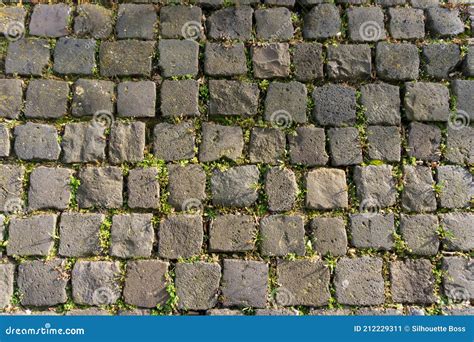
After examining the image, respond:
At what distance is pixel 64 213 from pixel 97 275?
22.1 inches

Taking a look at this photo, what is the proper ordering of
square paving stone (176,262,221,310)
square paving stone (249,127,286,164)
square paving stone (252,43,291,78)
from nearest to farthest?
square paving stone (176,262,221,310), square paving stone (249,127,286,164), square paving stone (252,43,291,78)

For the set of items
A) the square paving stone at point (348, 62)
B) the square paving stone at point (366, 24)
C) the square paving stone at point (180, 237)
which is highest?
the square paving stone at point (366, 24)

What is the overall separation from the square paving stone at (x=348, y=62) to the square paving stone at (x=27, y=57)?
2.41 meters

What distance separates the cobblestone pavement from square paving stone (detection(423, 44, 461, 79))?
12mm

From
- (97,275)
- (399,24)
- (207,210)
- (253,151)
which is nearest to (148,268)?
(97,275)

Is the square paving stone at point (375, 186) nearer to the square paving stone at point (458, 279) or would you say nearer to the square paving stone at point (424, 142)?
the square paving stone at point (424, 142)

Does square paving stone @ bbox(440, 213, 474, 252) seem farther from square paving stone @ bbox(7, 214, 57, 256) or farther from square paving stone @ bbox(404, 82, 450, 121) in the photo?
square paving stone @ bbox(7, 214, 57, 256)

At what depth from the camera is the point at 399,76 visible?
4039 mm

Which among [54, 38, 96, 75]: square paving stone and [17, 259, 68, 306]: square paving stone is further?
[54, 38, 96, 75]: square paving stone

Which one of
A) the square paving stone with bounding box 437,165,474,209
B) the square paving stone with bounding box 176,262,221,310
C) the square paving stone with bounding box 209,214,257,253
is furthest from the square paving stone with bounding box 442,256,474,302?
the square paving stone with bounding box 176,262,221,310

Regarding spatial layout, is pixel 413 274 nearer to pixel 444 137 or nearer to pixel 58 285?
pixel 444 137

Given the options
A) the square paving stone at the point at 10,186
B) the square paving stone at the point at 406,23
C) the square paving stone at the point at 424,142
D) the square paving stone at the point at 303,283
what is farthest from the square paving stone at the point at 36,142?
the square paving stone at the point at 406,23

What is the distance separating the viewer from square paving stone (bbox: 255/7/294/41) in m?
4.12

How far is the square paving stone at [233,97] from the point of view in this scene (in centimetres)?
394
